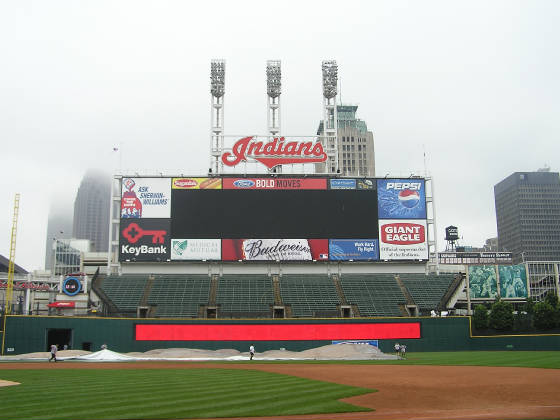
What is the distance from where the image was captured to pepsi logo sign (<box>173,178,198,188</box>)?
6469cm

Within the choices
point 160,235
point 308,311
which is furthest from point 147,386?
point 160,235

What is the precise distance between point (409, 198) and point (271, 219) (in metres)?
16.7

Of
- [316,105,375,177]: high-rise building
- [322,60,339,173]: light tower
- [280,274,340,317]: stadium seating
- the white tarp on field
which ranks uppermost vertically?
[316,105,375,177]: high-rise building

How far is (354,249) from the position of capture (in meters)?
64.0

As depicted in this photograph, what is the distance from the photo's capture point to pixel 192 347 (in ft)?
179

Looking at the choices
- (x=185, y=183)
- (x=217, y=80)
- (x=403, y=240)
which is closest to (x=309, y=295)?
(x=403, y=240)

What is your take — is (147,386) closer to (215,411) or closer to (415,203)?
(215,411)

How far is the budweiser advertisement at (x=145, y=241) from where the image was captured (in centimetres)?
6278

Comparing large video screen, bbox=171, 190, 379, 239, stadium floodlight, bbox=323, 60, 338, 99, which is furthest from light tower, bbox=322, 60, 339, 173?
large video screen, bbox=171, 190, 379, 239

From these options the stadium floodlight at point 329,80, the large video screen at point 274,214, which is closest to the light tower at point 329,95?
the stadium floodlight at point 329,80

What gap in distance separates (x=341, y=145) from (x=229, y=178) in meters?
116

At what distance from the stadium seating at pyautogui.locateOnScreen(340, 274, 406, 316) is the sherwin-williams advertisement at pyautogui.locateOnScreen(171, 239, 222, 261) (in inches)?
613

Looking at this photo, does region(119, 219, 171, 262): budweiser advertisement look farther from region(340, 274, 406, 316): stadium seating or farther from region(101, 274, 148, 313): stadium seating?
region(340, 274, 406, 316): stadium seating

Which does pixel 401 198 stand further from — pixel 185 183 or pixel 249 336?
pixel 185 183
